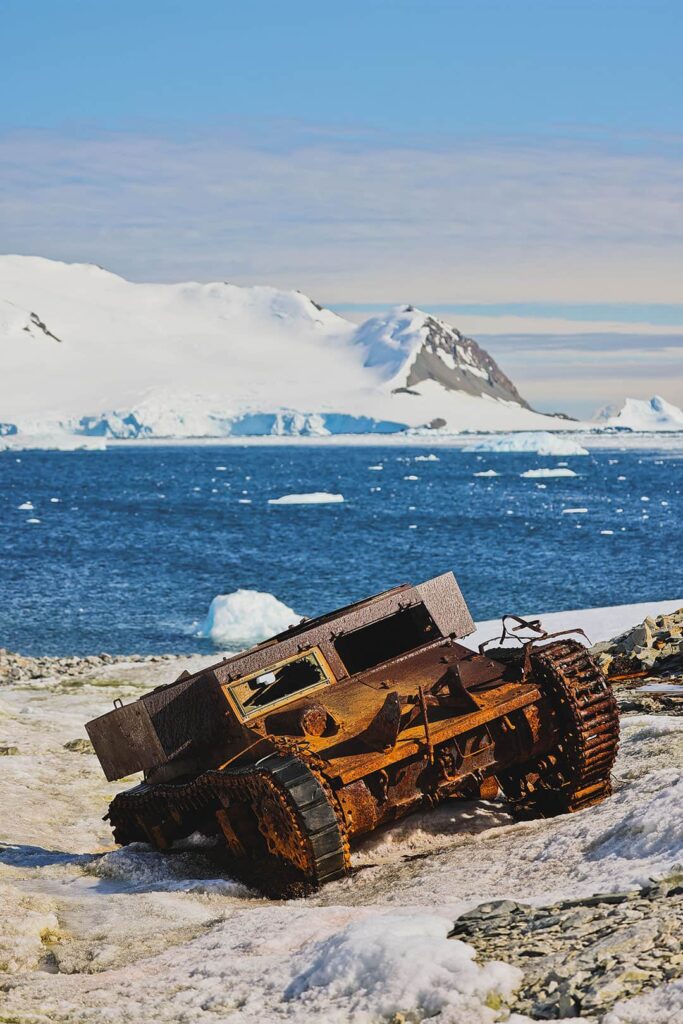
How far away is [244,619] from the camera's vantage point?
31672mm

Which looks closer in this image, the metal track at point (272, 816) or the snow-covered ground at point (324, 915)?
the snow-covered ground at point (324, 915)

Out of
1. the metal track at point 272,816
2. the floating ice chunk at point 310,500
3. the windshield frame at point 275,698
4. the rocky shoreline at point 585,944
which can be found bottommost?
the rocky shoreline at point 585,944

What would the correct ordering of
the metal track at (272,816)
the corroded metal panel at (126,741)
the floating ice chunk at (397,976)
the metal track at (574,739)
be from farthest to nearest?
the corroded metal panel at (126,741) → the metal track at (574,739) → the metal track at (272,816) → the floating ice chunk at (397,976)

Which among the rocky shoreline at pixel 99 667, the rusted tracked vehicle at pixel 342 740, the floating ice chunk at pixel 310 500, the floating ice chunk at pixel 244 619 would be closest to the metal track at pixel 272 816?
the rusted tracked vehicle at pixel 342 740

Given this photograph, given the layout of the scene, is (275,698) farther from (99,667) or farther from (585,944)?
(99,667)

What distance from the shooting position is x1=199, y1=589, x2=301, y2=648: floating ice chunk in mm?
31469

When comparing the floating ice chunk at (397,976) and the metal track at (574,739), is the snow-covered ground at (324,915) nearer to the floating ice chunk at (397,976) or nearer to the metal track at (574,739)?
the floating ice chunk at (397,976)

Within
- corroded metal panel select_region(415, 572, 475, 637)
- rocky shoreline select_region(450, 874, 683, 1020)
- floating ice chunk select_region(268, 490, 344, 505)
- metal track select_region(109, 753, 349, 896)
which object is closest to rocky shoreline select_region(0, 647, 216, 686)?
corroded metal panel select_region(415, 572, 475, 637)

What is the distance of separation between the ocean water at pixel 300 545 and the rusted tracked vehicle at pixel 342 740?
2104 centimetres

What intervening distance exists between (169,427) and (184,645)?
143 m

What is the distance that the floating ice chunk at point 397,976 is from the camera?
575cm

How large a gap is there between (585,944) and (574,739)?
126 inches

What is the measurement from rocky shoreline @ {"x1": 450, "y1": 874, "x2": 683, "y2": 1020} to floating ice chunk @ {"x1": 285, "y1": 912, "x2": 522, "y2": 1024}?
150 mm

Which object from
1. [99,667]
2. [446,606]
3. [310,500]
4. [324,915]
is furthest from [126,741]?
[310,500]
